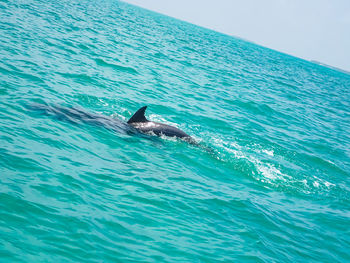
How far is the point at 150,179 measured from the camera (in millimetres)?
9422

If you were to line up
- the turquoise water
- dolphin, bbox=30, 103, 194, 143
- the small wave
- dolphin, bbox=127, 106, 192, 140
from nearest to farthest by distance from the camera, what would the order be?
the turquoise water → dolphin, bbox=30, 103, 194, 143 → dolphin, bbox=127, 106, 192, 140 → the small wave

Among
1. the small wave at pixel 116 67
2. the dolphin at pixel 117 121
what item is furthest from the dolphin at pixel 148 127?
the small wave at pixel 116 67

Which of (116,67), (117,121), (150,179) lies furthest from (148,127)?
(116,67)

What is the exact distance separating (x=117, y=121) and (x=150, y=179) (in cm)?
434

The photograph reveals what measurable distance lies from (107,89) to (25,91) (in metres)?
4.87

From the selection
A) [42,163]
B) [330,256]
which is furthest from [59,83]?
[330,256]

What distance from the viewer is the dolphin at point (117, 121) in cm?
1224

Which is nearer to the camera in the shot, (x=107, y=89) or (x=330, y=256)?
(x=330, y=256)

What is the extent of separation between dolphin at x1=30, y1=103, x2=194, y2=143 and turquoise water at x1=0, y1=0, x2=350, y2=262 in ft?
1.22

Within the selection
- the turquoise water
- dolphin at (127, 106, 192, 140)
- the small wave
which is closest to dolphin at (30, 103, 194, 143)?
dolphin at (127, 106, 192, 140)

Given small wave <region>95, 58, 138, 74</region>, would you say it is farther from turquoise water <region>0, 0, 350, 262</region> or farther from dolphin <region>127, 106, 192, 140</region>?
dolphin <region>127, 106, 192, 140</region>

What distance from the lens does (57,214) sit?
22.1 ft

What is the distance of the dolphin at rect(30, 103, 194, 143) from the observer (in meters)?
12.2

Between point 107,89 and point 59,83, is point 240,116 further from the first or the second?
point 59,83
